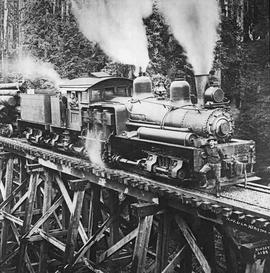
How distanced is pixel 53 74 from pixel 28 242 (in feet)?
44.1

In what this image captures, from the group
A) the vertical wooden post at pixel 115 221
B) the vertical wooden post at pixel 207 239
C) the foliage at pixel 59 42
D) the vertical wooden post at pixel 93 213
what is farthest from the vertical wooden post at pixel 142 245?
the foliage at pixel 59 42

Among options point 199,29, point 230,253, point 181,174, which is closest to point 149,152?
point 181,174

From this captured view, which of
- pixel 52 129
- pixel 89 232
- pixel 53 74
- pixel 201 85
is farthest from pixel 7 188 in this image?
pixel 53 74

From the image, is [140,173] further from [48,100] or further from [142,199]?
[48,100]

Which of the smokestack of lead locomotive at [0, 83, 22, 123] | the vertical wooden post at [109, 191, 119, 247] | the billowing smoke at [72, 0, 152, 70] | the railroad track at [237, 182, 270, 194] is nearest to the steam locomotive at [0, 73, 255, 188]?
the railroad track at [237, 182, 270, 194]

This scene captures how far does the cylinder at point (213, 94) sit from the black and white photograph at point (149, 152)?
23mm

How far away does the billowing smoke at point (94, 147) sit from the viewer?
1031 cm

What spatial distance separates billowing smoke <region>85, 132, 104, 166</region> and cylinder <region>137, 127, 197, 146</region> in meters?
1.77

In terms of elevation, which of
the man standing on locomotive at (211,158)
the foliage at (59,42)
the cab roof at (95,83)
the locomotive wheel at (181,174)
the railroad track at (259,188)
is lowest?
the railroad track at (259,188)

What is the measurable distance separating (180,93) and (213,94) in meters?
0.91

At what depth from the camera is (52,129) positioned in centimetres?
1259

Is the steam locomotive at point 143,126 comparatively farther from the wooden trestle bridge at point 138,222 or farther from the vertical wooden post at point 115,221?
the vertical wooden post at point 115,221

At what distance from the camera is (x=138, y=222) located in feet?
29.5

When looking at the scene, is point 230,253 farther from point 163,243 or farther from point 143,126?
point 143,126
